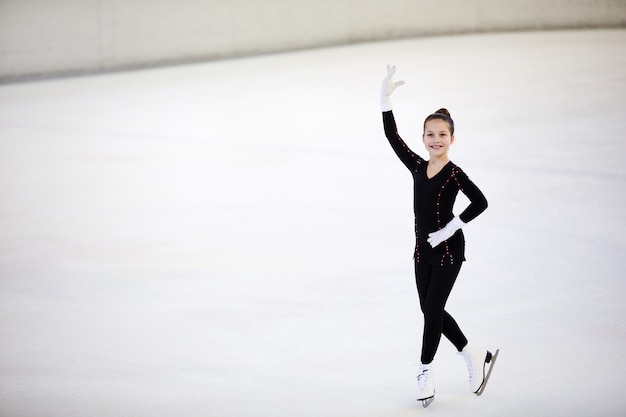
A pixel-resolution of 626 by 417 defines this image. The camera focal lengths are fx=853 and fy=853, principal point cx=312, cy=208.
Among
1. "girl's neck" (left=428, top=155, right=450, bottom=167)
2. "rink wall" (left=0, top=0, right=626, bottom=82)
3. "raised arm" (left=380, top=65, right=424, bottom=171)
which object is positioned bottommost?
"girl's neck" (left=428, top=155, right=450, bottom=167)

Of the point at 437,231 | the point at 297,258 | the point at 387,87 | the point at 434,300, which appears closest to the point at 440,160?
the point at 437,231

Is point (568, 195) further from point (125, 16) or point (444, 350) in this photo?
point (125, 16)

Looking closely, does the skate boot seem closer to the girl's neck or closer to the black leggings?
the black leggings

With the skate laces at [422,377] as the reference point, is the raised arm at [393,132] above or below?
above

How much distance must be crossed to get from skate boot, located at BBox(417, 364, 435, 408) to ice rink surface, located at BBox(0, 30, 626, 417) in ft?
0.20

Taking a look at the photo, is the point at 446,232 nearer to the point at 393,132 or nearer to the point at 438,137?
the point at 438,137

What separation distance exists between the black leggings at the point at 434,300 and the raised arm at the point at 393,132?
44cm

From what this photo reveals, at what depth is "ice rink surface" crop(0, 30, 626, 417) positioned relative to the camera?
3.79 metres

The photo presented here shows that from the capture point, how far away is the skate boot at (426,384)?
11.4 feet

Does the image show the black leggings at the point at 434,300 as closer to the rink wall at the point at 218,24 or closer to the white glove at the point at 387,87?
the white glove at the point at 387,87

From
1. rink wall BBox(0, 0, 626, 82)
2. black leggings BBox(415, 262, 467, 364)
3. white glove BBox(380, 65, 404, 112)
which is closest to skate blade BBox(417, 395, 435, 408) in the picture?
black leggings BBox(415, 262, 467, 364)

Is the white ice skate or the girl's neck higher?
the girl's neck

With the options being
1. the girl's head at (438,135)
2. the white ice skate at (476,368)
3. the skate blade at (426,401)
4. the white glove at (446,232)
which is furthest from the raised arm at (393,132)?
the skate blade at (426,401)

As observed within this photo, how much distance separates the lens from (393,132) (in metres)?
3.71
